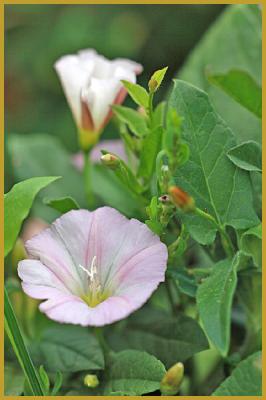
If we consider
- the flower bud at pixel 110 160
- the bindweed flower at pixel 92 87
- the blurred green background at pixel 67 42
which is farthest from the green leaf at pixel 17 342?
the blurred green background at pixel 67 42

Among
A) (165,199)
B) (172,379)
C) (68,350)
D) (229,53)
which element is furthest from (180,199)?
(229,53)

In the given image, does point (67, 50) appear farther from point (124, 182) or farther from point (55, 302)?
point (55, 302)

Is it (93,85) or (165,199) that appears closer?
(165,199)

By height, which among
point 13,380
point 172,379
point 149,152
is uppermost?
point 149,152

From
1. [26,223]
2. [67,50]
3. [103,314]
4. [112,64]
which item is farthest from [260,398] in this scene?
[67,50]

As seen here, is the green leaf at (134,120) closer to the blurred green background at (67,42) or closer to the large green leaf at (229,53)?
the large green leaf at (229,53)

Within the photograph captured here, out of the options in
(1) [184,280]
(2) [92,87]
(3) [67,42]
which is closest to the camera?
(1) [184,280]

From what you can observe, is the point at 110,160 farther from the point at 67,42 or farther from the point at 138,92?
the point at 67,42
